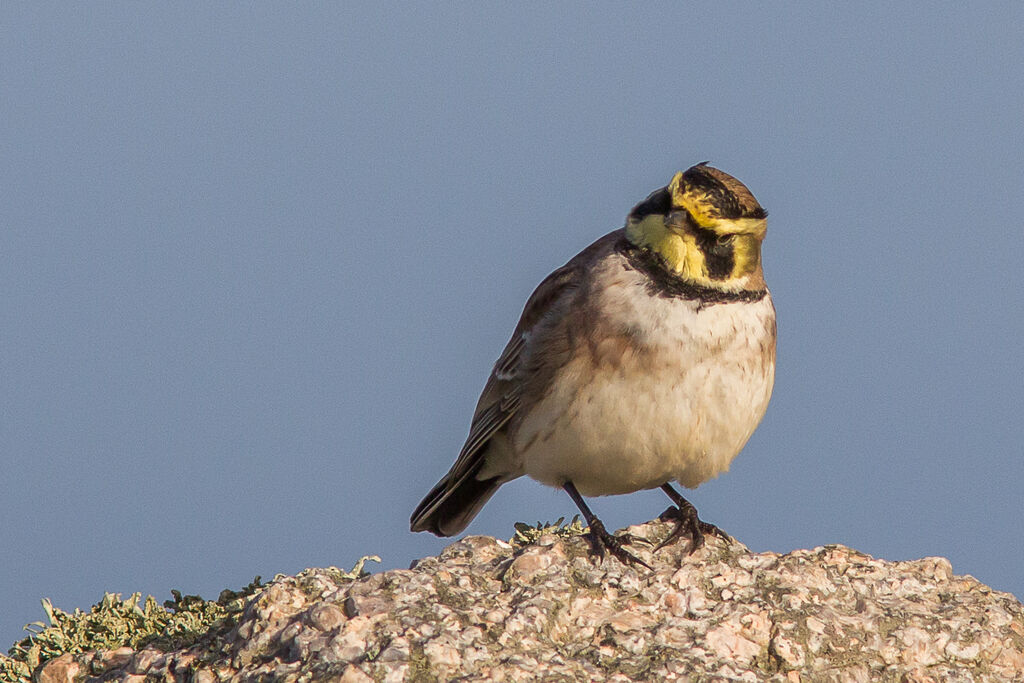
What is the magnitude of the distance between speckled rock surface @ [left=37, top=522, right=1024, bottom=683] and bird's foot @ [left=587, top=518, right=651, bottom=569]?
74 mm

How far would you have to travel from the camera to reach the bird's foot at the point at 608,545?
594cm

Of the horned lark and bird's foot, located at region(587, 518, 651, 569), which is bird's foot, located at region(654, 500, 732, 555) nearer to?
the horned lark

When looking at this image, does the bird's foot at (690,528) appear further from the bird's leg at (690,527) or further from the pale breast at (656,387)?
the pale breast at (656,387)

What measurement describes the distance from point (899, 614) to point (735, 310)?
69.8 inches

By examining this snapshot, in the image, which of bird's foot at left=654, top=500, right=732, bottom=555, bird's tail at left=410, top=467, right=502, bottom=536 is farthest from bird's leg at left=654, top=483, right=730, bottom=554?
bird's tail at left=410, top=467, right=502, bottom=536

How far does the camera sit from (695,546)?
20.2 feet

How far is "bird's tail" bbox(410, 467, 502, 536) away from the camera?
7.86m

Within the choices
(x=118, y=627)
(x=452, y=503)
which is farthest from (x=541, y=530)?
(x=118, y=627)

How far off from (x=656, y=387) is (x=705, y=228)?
2.79 feet

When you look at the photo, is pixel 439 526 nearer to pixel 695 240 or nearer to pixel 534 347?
pixel 534 347

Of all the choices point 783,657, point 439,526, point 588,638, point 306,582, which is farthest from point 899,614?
point 439,526

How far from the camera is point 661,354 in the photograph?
6.48 meters

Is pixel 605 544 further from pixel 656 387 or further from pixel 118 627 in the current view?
pixel 118 627

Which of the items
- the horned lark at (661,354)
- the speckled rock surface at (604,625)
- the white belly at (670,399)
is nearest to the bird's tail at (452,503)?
the horned lark at (661,354)
